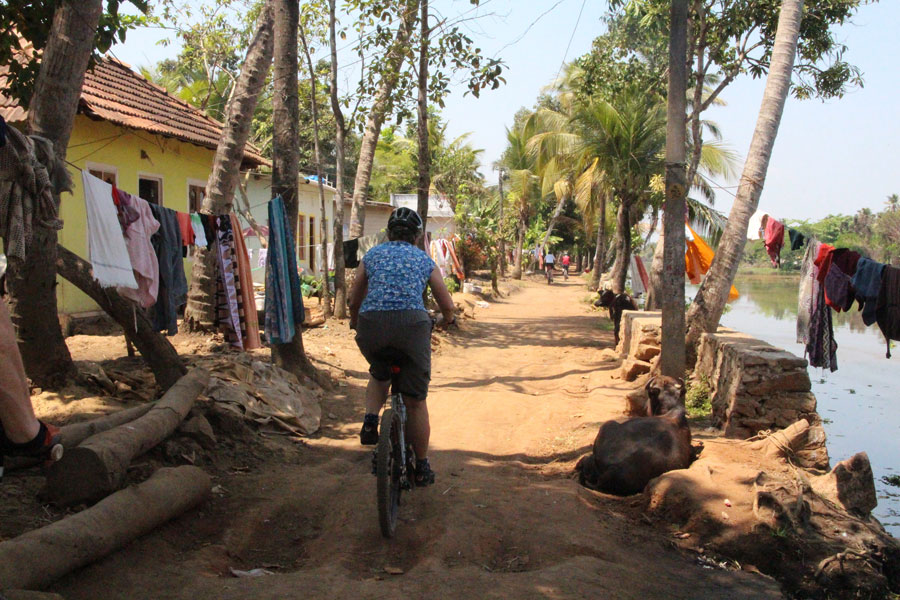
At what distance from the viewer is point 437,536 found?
4.08 metres

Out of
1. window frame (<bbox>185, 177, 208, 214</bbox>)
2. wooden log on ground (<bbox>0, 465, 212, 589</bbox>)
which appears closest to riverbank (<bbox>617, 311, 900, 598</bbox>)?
wooden log on ground (<bbox>0, 465, 212, 589</bbox>)

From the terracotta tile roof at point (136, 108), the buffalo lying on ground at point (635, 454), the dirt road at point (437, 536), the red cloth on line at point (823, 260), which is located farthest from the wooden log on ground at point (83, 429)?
the terracotta tile roof at point (136, 108)

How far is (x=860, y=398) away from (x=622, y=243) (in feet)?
32.2

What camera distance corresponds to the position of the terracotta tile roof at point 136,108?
422 inches

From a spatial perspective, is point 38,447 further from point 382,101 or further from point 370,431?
point 382,101

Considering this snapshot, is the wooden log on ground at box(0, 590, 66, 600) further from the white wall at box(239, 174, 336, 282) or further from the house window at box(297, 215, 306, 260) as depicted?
the house window at box(297, 215, 306, 260)

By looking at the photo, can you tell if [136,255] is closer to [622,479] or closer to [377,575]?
[377,575]

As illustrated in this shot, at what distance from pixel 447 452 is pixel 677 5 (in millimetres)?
5310

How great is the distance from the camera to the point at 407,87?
519 inches

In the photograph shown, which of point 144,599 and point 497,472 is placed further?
point 497,472

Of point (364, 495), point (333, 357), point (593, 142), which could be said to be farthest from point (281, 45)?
point (593, 142)

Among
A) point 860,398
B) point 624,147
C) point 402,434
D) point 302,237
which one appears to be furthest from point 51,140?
point 302,237

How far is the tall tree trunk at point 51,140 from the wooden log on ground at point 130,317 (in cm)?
18

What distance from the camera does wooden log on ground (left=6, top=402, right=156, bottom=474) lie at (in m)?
4.24
